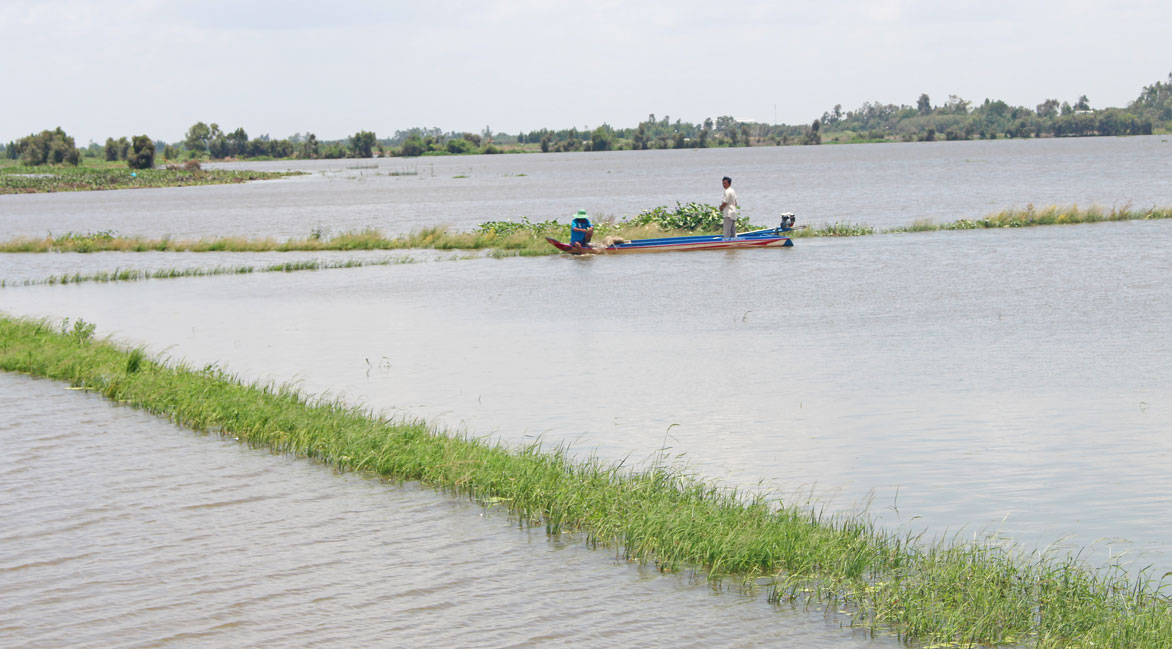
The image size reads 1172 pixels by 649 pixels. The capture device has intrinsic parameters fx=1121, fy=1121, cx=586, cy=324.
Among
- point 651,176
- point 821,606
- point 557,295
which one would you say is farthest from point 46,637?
point 651,176

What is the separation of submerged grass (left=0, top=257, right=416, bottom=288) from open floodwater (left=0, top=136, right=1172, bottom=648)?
0.98 metres

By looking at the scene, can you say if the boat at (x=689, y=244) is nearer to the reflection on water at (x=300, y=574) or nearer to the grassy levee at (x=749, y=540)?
the grassy levee at (x=749, y=540)

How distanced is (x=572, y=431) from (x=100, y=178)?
16514 cm

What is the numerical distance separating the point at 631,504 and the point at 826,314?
15823mm

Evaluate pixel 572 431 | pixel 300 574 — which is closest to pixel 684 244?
pixel 572 431

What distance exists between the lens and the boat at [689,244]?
131 ft

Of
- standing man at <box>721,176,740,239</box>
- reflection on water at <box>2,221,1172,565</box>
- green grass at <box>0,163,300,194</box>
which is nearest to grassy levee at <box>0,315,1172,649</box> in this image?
reflection on water at <box>2,221,1172,565</box>

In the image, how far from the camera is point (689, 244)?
1576 inches

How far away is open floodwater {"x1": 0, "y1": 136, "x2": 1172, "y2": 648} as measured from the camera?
922 centimetres

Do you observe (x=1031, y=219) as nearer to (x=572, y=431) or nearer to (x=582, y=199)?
(x=572, y=431)

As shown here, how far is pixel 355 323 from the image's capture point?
85.5ft

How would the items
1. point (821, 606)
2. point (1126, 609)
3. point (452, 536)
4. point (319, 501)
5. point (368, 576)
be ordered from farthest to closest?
point (319, 501) → point (452, 536) → point (368, 576) → point (821, 606) → point (1126, 609)

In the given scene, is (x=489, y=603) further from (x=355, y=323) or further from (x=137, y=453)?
(x=355, y=323)

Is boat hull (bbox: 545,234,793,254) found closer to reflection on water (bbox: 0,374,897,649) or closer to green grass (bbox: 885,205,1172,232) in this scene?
green grass (bbox: 885,205,1172,232)
